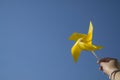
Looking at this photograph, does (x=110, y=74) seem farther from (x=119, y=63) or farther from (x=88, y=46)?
(x=88, y=46)

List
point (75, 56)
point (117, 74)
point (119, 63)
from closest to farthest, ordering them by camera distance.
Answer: point (117, 74), point (119, 63), point (75, 56)

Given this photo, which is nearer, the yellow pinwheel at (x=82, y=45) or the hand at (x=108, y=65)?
the hand at (x=108, y=65)

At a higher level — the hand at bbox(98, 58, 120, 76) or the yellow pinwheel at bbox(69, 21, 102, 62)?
the yellow pinwheel at bbox(69, 21, 102, 62)

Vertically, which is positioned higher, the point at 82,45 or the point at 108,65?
the point at 82,45

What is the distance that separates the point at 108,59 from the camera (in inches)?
48.4

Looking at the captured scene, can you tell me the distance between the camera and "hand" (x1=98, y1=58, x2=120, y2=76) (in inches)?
46.5

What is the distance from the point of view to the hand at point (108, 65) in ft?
3.87

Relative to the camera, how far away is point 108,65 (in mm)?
1196

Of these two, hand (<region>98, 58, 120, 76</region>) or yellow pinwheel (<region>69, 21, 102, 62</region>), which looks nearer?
hand (<region>98, 58, 120, 76</region>)

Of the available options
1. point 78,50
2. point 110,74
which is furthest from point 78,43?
point 110,74

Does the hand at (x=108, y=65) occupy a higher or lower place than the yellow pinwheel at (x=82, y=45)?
lower

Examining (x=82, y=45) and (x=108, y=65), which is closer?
(x=108, y=65)

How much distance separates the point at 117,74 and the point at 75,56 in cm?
30

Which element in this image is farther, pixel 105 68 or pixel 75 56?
pixel 75 56
